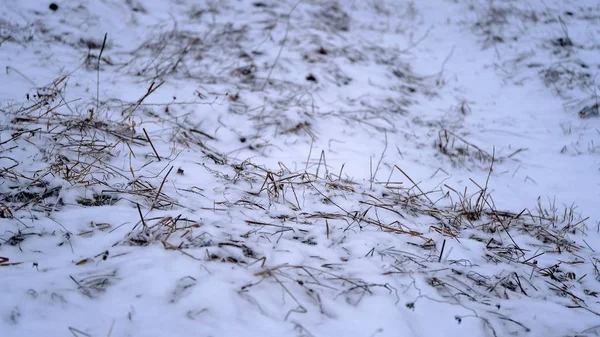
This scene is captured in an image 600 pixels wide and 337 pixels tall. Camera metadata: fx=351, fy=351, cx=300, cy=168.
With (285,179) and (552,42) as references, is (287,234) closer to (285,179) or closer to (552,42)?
(285,179)

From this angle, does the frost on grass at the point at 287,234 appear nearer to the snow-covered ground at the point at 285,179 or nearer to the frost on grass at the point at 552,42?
the snow-covered ground at the point at 285,179

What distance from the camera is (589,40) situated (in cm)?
568

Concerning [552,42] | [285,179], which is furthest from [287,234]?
[552,42]

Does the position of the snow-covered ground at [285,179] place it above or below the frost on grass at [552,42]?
below

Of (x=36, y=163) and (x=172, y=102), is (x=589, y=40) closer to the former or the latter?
(x=172, y=102)

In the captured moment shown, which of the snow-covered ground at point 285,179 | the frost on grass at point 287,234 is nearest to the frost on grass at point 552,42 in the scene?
the snow-covered ground at point 285,179

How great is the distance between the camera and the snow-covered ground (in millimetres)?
1542

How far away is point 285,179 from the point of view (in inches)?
105

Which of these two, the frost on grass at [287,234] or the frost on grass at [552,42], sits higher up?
the frost on grass at [552,42]

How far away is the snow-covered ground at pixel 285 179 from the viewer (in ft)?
5.06

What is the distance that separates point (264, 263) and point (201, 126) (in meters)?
2.20

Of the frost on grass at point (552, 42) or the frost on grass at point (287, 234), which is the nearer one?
the frost on grass at point (287, 234)

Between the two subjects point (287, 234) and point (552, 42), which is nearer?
point (287, 234)

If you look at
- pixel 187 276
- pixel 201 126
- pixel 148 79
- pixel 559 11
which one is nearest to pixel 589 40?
pixel 559 11
